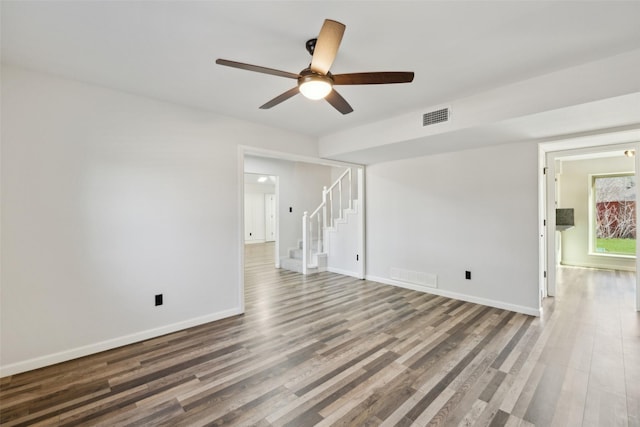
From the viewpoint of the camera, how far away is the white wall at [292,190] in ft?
23.2

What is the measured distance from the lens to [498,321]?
3.36m

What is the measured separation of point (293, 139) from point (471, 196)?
2.78 meters

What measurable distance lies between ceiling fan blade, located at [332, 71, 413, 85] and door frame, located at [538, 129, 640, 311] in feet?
9.03

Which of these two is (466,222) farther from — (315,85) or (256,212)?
(256,212)

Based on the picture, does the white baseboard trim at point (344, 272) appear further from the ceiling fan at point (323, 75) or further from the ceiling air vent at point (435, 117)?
the ceiling fan at point (323, 75)

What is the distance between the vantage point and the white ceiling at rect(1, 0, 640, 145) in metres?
1.73

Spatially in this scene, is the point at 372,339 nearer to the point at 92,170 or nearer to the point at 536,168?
the point at 536,168

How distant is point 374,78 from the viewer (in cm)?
191

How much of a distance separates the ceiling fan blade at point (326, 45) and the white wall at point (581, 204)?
23.3ft

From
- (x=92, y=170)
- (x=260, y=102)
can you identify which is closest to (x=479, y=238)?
(x=260, y=102)

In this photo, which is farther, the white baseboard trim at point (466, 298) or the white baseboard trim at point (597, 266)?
the white baseboard trim at point (597, 266)

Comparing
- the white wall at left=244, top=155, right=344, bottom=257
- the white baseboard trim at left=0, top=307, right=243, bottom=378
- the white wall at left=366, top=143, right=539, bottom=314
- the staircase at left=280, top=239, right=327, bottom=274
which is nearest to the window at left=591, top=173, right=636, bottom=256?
the white wall at left=366, top=143, right=539, bottom=314

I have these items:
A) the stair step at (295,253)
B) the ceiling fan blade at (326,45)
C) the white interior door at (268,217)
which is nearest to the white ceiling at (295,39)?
the ceiling fan blade at (326,45)

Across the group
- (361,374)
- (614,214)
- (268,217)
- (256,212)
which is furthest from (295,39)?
(268,217)
